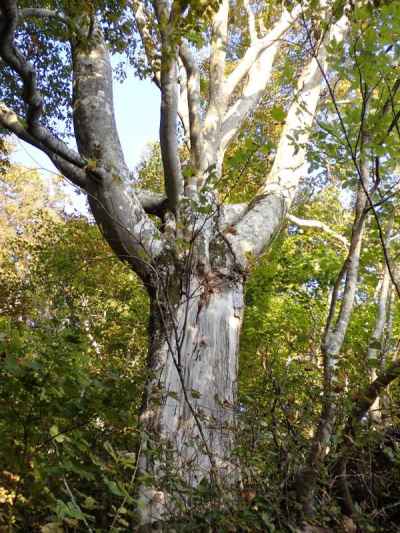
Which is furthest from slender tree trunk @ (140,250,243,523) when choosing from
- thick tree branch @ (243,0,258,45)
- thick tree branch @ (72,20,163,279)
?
thick tree branch @ (243,0,258,45)

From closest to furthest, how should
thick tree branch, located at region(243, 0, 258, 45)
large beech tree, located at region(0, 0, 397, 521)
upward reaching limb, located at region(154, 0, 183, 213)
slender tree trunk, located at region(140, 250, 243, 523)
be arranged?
large beech tree, located at region(0, 0, 397, 521) → slender tree trunk, located at region(140, 250, 243, 523) → upward reaching limb, located at region(154, 0, 183, 213) → thick tree branch, located at region(243, 0, 258, 45)

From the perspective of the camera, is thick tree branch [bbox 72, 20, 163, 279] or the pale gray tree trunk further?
thick tree branch [bbox 72, 20, 163, 279]

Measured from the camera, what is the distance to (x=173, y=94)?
404 centimetres

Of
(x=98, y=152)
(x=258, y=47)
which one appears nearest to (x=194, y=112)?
(x=98, y=152)

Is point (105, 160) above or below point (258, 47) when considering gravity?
below

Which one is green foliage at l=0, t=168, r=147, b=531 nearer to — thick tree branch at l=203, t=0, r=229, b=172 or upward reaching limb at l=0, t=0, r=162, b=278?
upward reaching limb at l=0, t=0, r=162, b=278

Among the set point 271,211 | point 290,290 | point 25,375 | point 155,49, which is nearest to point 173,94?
point 155,49

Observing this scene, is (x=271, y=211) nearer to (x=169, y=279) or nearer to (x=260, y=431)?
(x=169, y=279)

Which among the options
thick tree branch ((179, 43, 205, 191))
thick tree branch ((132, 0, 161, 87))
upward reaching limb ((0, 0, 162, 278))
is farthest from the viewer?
thick tree branch ((179, 43, 205, 191))

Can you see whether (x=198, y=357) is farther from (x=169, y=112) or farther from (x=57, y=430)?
(x=169, y=112)

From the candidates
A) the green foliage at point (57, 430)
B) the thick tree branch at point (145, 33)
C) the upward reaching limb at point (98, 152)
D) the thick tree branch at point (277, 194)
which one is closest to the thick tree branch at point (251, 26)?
the thick tree branch at point (277, 194)

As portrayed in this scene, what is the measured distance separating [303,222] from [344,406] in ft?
17.6

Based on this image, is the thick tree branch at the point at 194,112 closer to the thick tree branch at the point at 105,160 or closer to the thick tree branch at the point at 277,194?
the thick tree branch at the point at 277,194

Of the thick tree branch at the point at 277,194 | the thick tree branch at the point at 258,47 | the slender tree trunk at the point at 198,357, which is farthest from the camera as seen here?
the thick tree branch at the point at 258,47
